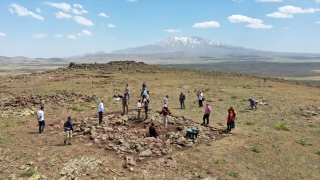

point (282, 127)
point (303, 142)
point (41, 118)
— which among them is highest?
point (41, 118)

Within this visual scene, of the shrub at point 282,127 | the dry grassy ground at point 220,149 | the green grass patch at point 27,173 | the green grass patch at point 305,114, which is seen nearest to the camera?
the green grass patch at point 27,173

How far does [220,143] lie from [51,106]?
1630 centimetres

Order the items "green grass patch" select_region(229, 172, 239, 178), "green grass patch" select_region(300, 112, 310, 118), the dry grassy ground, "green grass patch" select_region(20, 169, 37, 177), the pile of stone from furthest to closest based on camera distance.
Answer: "green grass patch" select_region(300, 112, 310, 118) < the pile of stone < the dry grassy ground < "green grass patch" select_region(229, 172, 239, 178) < "green grass patch" select_region(20, 169, 37, 177)

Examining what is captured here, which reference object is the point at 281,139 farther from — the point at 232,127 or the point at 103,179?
the point at 103,179

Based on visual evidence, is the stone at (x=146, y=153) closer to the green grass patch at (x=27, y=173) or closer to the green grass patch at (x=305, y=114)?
the green grass patch at (x=27, y=173)

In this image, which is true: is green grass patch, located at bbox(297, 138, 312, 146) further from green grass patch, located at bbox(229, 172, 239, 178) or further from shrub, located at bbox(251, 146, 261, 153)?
green grass patch, located at bbox(229, 172, 239, 178)

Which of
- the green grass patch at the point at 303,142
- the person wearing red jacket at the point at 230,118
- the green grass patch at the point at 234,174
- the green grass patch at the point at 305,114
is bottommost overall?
the green grass patch at the point at 234,174

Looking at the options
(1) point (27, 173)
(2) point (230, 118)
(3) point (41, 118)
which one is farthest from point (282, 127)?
(1) point (27, 173)

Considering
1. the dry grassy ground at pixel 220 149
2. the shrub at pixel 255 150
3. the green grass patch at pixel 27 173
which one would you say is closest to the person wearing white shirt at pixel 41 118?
the dry grassy ground at pixel 220 149

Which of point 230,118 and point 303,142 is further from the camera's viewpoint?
point 230,118

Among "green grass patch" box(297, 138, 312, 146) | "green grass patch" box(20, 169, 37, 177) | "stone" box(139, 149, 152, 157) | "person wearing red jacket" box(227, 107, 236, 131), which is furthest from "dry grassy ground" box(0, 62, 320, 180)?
"stone" box(139, 149, 152, 157)

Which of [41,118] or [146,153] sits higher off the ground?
[41,118]

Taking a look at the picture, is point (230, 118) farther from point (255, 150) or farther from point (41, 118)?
point (41, 118)

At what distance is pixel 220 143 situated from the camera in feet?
54.5
